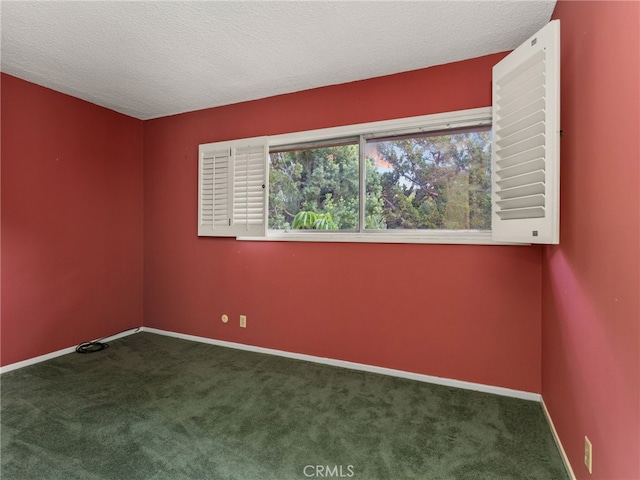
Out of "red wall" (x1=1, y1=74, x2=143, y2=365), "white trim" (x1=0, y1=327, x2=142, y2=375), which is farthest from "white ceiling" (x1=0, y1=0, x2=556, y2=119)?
"white trim" (x1=0, y1=327, x2=142, y2=375)

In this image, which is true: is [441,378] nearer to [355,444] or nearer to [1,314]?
[355,444]

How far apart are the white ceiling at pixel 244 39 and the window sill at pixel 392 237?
1.34 meters

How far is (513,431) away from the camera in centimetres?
190

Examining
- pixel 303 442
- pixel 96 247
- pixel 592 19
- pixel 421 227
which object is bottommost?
pixel 303 442

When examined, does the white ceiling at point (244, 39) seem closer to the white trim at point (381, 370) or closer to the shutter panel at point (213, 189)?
the shutter panel at point (213, 189)

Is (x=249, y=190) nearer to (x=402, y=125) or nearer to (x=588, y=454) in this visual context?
(x=402, y=125)

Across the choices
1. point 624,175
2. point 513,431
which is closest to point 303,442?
point 513,431

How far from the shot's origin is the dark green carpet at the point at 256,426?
1.61m

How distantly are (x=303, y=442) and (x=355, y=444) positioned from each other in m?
0.30

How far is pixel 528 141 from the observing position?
5.68 feet

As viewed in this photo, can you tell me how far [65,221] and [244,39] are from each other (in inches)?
97.4

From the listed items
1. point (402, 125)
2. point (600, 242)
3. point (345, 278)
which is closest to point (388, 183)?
point (402, 125)

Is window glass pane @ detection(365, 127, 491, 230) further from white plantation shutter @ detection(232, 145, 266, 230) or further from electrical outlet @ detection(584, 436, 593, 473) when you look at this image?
electrical outlet @ detection(584, 436, 593, 473)
